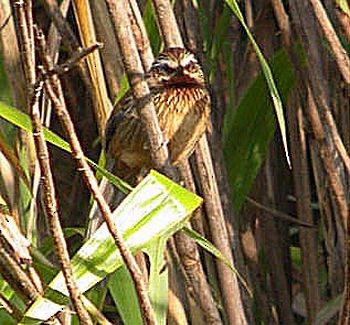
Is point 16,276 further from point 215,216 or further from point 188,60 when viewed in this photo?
point 188,60

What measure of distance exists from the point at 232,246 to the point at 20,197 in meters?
0.34

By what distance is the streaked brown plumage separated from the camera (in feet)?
5.60

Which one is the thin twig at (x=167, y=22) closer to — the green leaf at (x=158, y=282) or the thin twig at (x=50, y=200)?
the green leaf at (x=158, y=282)

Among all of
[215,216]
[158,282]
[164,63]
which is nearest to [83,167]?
[158,282]

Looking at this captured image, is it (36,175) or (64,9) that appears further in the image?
(64,9)

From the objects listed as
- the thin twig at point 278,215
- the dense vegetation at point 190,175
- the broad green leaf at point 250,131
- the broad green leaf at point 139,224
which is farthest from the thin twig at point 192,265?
the thin twig at point 278,215

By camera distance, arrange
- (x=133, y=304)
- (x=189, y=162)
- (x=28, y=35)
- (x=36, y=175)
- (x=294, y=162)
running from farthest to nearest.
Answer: (x=294, y=162) → (x=189, y=162) → (x=36, y=175) → (x=133, y=304) → (x=28, y=35)

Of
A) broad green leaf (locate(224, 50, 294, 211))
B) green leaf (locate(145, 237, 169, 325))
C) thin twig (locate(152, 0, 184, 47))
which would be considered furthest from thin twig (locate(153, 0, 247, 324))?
broad green leaf (locate(224, 50, 294, 211))

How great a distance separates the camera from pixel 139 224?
928mm

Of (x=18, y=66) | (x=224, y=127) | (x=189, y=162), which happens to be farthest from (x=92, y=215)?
(x=224, y=127)

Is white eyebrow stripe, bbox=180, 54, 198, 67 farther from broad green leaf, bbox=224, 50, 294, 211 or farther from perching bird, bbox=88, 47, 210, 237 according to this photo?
broad green leaf, bbox=224, 50, 294, 211

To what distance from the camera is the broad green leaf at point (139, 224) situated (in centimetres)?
93

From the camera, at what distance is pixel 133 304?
1195 millimetres

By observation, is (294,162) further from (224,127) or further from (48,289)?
(48,289)
